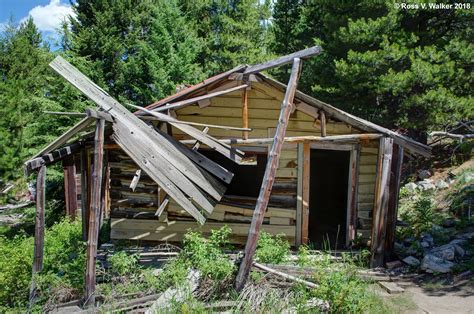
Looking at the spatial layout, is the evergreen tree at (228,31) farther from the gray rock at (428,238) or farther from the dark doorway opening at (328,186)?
the gray rock at (428,238)

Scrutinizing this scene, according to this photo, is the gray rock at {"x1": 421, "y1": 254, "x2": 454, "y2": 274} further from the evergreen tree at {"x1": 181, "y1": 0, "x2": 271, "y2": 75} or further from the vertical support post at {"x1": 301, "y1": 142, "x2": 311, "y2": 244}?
the evergreen tree at {"x1": 181, "y1": 0, "x2": 271, "y2": 75}

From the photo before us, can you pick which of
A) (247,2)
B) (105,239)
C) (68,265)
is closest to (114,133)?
(68,265)

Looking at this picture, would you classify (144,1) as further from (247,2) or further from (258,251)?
(258,251)

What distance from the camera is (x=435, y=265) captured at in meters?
7.41

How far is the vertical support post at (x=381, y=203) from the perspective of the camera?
7.70m

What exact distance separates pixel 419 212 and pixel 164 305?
26.5 feet

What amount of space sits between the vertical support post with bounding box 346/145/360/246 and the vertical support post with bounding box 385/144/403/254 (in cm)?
74

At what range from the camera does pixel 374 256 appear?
25.5 ft

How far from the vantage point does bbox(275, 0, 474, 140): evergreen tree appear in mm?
12094

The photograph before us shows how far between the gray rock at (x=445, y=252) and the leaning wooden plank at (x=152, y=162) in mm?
5122

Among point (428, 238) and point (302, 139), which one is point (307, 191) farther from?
point (428, 238)

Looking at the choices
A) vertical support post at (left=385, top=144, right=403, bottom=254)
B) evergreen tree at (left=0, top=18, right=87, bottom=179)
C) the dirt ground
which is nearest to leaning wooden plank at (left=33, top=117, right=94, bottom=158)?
the dirt ground

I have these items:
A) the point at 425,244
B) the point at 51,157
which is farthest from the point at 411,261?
the point at 51,157

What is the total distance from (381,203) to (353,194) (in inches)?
33.5
